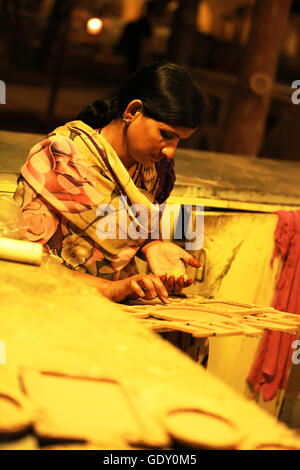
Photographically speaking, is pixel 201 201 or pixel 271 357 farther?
pixel 271 357

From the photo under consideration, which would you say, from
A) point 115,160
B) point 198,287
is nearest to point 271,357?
point 198,287

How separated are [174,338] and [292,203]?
1898 mm

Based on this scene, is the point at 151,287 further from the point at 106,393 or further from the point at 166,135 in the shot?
the point at 106,393

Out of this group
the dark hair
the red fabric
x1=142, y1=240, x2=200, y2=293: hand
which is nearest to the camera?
the dark hair

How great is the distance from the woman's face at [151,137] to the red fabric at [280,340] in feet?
5.80

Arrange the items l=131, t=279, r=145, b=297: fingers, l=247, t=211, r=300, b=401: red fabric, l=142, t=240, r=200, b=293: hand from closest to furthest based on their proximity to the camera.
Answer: l=131, t=279, r=145, b=297: fingers, l=142, t=240, r=200, b=293: hand, l=247, t=211, r=300, b=401: red fabric

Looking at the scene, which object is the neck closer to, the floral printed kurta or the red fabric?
the floral printed kurta

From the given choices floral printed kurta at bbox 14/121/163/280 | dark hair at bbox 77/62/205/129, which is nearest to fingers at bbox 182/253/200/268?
floral printed kurta at bbox 14/121/163/280

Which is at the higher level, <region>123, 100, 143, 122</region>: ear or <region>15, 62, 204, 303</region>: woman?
<region>123, 100, 143, 122</region>: ear

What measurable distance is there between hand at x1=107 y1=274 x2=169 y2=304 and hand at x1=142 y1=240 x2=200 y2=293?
6.7 inches

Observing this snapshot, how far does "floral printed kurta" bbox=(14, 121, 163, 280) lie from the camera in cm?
266

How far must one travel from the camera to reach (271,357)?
452cm

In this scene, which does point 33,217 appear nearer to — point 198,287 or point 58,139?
point 58,139

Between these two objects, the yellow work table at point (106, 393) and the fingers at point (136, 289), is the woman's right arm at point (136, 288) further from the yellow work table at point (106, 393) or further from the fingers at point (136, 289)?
the yellow work table at point (106, 393)
